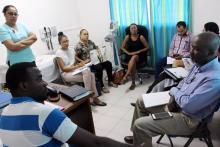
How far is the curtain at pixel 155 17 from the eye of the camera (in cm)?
386

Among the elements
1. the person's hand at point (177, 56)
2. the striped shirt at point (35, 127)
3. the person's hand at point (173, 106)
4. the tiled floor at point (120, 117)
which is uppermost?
the striped shirt at point (35, 127)

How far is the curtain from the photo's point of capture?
3857 millimetres

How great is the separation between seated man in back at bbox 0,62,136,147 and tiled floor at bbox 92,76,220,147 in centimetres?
155

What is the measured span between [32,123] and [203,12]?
3.49 metres

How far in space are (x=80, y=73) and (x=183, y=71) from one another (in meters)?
1.51

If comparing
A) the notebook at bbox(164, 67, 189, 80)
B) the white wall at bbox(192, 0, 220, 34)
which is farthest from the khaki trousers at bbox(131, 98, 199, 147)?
the white wall at bbox(192, 0, 220, 34)

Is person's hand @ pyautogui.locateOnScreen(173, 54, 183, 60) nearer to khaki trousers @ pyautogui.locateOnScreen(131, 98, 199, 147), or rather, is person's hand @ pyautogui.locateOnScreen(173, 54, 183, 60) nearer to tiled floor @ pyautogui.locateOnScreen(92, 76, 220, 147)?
tiled floor @ pyautogui.locateOnScreen(92, 76, 220, 147)

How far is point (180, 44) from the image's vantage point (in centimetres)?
367

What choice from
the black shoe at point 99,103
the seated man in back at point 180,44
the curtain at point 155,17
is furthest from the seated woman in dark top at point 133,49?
the black shoe at point 99,103

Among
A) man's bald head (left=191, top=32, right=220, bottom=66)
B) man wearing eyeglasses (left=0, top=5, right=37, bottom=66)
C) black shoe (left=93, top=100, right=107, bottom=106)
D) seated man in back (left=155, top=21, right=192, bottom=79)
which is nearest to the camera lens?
man's bald head (left=191, top=32, right=220, bottom=66)

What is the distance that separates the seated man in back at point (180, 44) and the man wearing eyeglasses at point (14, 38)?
1.92 meters

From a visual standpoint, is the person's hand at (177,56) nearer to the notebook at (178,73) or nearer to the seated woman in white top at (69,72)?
the notebook at (178,73)

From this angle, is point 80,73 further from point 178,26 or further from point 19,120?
point 19,120

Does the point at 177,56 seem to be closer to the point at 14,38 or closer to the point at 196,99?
the point at 196,99
